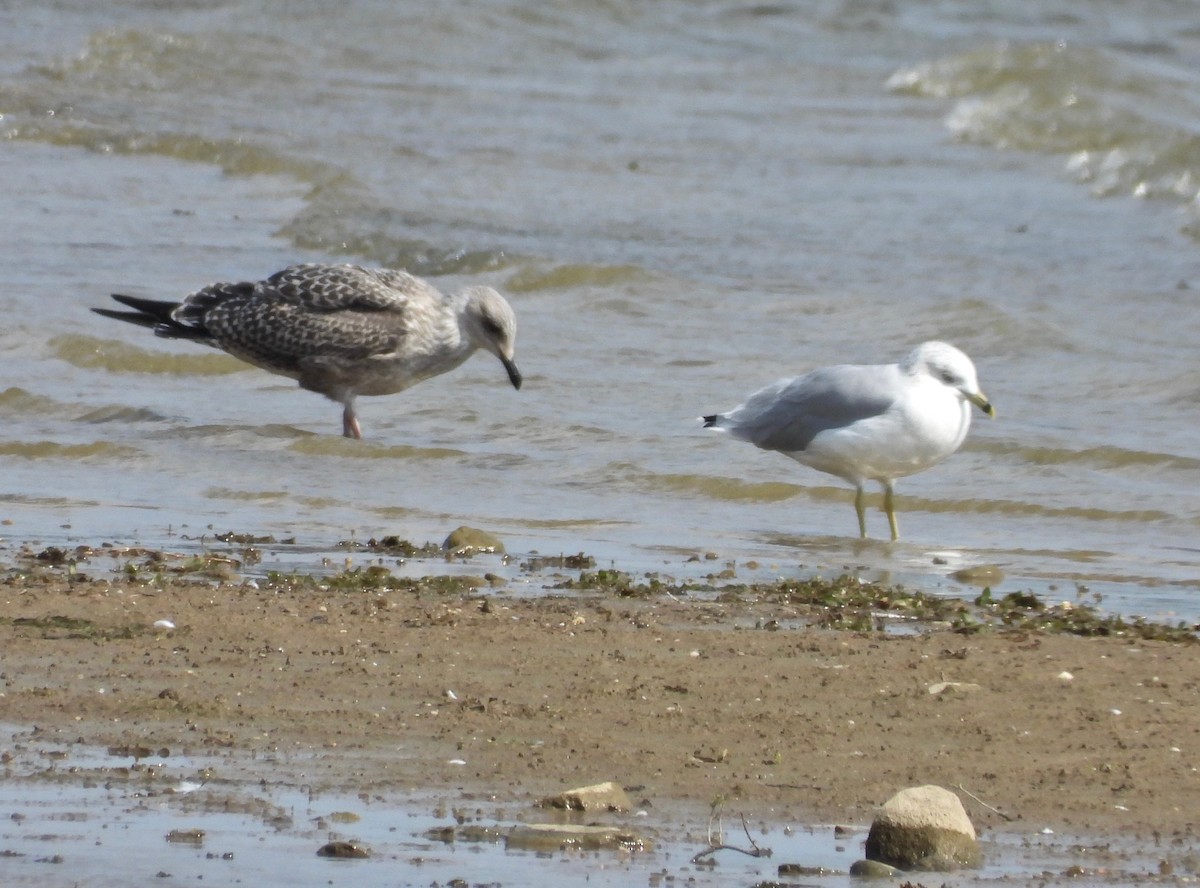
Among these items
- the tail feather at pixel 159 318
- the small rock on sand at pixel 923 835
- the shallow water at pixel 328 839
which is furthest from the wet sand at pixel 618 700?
the tail feather at pixel 159 318

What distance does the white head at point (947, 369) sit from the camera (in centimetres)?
798

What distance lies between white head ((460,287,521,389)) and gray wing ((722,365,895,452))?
1472 millimetres

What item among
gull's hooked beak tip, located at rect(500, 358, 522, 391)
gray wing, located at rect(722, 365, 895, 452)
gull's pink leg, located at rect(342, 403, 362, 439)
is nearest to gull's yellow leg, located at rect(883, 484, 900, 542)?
gray wing, located at rect(722, 365, 895, 452)

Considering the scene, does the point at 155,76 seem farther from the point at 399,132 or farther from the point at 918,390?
the point at 918,390

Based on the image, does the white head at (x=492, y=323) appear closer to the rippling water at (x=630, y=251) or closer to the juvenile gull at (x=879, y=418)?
the rippling water at (x=630, y=251)

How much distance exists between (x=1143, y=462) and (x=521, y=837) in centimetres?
551

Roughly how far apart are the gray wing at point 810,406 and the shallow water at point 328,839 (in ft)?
13.1

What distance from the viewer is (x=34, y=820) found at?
12.6ft

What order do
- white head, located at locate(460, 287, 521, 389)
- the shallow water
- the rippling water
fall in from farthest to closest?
white head, located at locate(460, 287, 521, 389), the rippling water, the shallow water

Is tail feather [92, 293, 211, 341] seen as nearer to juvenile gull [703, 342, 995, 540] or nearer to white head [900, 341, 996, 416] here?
juvenile gull [703, 342, 995, 540]

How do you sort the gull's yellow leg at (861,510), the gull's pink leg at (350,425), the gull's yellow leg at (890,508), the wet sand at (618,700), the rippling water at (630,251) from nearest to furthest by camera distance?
the wet sand at (618,700)
the gull's yellow leg at (890,508)
the gull's yellow leg at (861,510)
the rippling water at (630,251)
the gull's pink leg at (350,425)

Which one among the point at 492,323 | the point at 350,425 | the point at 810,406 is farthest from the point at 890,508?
the point at 350,425

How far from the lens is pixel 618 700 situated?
4793 mm

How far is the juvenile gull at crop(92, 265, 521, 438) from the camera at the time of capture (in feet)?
31.4
